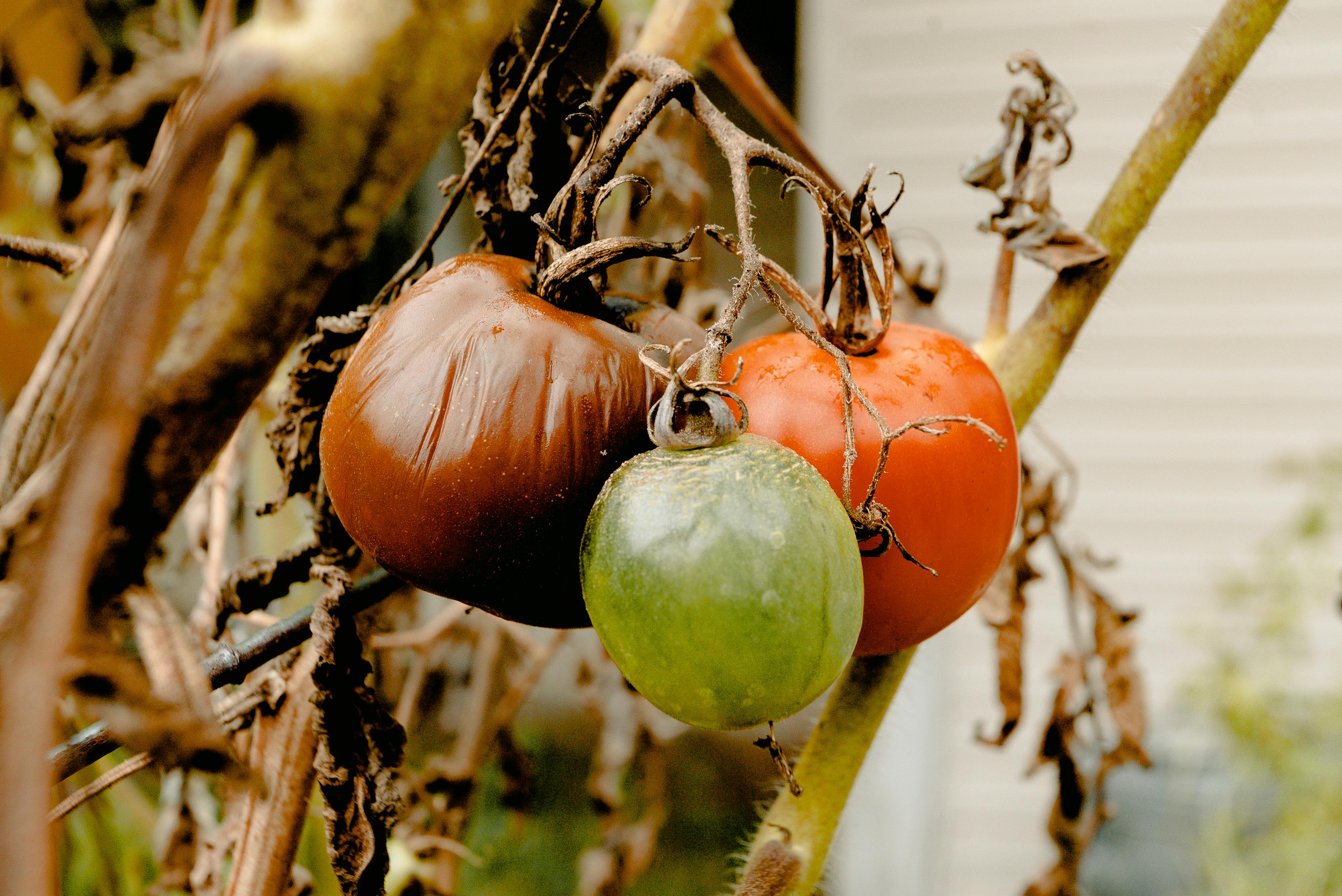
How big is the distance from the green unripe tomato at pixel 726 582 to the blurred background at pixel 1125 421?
1676 millimetres

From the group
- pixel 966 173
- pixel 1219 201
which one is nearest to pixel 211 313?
pixel 966 173

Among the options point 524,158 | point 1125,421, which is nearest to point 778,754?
point 524,158

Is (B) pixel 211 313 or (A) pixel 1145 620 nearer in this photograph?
(B) pixel 211 313

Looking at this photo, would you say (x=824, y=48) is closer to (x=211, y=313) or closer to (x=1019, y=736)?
(x=1019, y=736)

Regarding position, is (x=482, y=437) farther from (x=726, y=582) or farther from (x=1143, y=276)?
(x=1143, y=276)

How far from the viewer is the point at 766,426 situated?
0.42 metres

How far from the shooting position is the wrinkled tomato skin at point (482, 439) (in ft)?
1.20

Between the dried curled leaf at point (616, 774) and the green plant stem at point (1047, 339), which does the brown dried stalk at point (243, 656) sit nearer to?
the green plant stem at point (1047, 339)

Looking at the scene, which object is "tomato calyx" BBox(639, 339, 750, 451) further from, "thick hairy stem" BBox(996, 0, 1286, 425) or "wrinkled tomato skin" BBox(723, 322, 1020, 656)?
"thick hairy stem" BBox(996, 0, 1286, 425)

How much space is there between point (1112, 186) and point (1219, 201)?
2.06m

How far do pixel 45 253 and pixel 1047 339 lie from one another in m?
0.54

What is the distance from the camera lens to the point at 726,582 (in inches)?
12.1

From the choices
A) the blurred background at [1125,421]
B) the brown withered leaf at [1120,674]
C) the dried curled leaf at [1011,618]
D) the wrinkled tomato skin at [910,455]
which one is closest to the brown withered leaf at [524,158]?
the wrinkled tomato skin at [910,455]

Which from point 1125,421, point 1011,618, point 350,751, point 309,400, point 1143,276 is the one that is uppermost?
point 309,400
